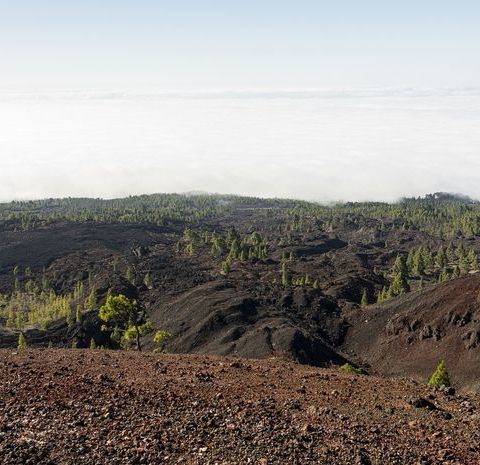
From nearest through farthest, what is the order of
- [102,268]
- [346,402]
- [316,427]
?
[316,427], [346,402], [102,268]

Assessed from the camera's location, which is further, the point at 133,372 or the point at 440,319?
the point at 440,319

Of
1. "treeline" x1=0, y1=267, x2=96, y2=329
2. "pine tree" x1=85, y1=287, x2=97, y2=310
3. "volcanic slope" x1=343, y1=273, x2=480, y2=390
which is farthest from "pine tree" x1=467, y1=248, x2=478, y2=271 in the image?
"treeline" x1=0, y1=267, x2=96, y2=329

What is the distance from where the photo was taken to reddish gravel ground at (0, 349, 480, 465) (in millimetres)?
16938

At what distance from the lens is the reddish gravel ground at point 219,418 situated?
1694cm

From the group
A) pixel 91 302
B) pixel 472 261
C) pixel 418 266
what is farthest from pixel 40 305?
pixel 472 261

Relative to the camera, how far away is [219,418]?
19.7 m

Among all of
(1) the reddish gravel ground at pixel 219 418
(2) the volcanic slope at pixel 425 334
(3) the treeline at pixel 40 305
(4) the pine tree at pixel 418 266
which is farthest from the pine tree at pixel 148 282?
(1) the reddish gravel ground at pixel 219 418

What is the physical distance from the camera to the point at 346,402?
23188 mm

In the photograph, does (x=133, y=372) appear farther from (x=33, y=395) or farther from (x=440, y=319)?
(x=440, y=319)

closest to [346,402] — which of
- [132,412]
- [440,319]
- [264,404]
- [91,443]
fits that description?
[264,404]

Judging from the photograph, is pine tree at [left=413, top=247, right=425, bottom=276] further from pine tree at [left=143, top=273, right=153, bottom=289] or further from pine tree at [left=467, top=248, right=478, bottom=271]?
pine tree at [left=143, top=273, right=153, bottom=289]

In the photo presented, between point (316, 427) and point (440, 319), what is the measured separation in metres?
66.4

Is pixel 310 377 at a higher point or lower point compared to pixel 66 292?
higher

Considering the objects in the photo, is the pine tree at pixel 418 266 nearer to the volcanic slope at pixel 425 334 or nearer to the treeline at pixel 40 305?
the volcanic slope at pixel 425 334
